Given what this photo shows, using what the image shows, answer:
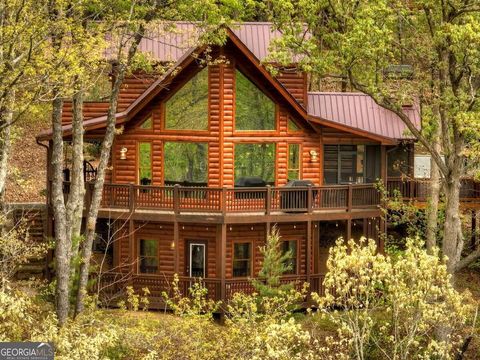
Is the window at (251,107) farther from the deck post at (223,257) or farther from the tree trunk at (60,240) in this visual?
the tree trunk at (60,240)

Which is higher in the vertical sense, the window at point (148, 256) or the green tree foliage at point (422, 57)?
the green tree foliage at point (422, 57)

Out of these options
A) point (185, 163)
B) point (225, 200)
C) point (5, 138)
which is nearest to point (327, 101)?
point (185, 163)

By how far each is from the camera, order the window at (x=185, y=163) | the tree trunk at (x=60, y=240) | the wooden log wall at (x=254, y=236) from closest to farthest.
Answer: the tree trunk at (x=60, y=240) → the window at (x=185, y=163) → the wooden log wall at (x=254, y=236)

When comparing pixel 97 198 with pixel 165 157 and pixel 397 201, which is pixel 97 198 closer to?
pixel 165 157

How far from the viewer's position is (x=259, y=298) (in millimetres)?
26188

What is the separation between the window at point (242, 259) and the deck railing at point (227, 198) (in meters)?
1.89

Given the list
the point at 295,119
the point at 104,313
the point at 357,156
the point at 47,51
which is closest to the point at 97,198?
the point at 104,313

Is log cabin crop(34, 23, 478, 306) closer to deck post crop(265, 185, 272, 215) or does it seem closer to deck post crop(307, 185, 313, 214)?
deck post crop(265, 185, 272, 215)

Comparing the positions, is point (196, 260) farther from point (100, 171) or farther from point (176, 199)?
point (100, 171)

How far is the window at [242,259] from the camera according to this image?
1192 inches

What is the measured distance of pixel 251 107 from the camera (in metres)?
29.6

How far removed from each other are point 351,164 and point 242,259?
562 centimetres

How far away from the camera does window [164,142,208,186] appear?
2966 centimetres
